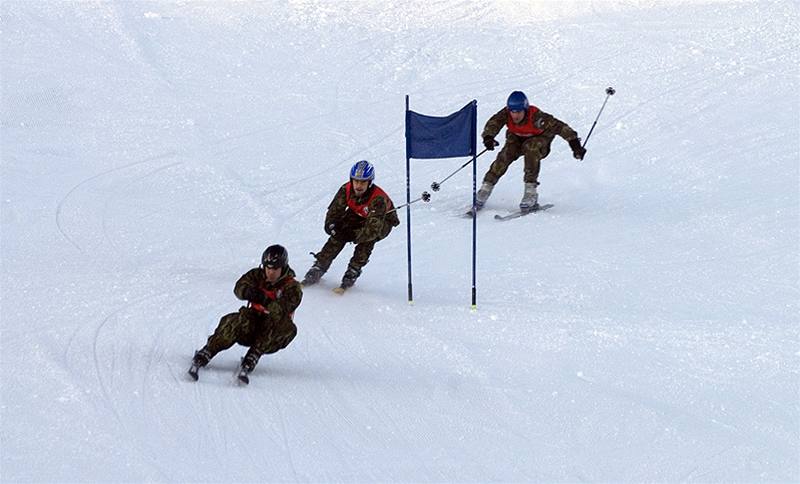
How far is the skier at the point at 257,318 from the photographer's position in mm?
8023

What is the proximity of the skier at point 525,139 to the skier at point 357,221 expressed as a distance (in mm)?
2817

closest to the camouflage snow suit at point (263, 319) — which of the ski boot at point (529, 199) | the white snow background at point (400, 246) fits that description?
the white snow background at point (400, 246)

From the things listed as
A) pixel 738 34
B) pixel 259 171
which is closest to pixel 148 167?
pixel 259 171

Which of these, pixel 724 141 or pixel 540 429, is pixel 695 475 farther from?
pixel 724 141

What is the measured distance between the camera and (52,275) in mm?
10242

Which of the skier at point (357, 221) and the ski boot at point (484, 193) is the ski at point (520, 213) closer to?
the ski boot at point (484, 193)

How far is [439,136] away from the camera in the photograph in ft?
32.6

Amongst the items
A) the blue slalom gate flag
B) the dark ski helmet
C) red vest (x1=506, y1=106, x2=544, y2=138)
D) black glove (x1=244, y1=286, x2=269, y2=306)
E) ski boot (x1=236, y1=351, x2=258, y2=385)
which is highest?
the blue slalom gate flag

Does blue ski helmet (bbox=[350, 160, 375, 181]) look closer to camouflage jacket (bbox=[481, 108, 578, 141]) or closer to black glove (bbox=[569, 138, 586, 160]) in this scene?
camouflage jacket (bbox=[481, 108, 578, 141])

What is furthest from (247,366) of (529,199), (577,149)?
(577,149)

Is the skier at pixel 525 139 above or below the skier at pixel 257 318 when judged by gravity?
above

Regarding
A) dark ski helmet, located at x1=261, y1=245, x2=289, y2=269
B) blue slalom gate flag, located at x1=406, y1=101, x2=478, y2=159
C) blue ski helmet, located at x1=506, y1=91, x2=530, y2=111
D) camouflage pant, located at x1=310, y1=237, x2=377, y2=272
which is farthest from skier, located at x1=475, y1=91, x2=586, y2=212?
dark ski helmet, located at x1=261, y1=245, x2=289, y2=269

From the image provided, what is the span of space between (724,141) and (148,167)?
7.63 meters

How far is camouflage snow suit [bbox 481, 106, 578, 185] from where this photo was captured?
12.8 meters
